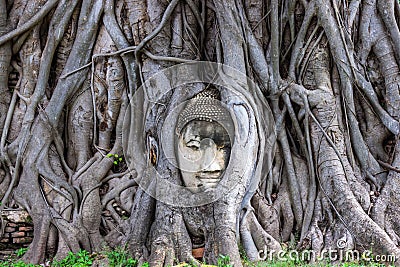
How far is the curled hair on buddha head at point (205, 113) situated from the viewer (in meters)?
4.31

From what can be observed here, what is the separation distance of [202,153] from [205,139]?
0.15 meters

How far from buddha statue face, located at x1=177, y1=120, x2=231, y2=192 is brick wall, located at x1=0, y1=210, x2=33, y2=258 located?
1692 millimetres

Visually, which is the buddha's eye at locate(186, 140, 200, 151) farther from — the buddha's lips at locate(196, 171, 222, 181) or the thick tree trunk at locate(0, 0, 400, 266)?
the buddha's lips at locate(196, 171, 222, 181)

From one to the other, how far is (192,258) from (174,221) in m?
0.37

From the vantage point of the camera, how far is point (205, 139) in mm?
4352

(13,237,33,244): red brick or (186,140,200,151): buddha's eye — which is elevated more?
(186,140,200,151): buddha's eye

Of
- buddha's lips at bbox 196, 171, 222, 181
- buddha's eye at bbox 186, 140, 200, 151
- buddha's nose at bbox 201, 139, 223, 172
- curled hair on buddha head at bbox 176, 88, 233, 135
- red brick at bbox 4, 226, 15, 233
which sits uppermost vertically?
curled hair on buddha head at bbox 176, 88, 233, 135
